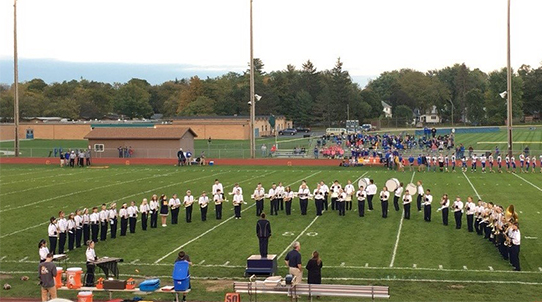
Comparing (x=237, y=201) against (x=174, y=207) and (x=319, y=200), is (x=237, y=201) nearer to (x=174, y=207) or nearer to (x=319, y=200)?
(x=174, y=207)

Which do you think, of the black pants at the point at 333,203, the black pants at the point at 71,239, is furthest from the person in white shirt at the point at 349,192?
the black pants at the point at 71,239

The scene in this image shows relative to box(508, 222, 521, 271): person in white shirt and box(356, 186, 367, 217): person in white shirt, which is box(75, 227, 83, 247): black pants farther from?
box(508, 222, 521, 271): person in white shirt

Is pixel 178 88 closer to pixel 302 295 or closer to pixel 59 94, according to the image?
pixel 59 94

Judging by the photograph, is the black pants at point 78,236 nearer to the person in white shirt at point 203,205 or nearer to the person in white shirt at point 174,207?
the person in white shirt at point 174,207

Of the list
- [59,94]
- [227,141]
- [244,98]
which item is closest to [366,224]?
[227,141]

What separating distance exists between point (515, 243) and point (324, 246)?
5410 mm

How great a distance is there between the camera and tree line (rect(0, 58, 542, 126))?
112 metres

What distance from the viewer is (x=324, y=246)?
1988 centimetres

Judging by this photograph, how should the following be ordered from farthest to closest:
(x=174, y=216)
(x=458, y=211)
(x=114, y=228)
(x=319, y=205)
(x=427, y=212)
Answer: (x=319, y=205)
(x=174, y=216)
(x=427, y=212)
(x=458, y=211)
(x=114, y=228)

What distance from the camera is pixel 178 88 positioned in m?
146

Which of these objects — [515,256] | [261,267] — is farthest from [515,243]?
[261,267]

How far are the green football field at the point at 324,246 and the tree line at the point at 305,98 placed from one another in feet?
254

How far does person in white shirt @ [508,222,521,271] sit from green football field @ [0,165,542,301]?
0.91 ft

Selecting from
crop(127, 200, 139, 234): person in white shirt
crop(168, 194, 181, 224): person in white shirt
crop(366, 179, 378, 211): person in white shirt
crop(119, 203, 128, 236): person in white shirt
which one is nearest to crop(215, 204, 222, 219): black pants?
crop(168, 194, 181, 224): person in white shirt
